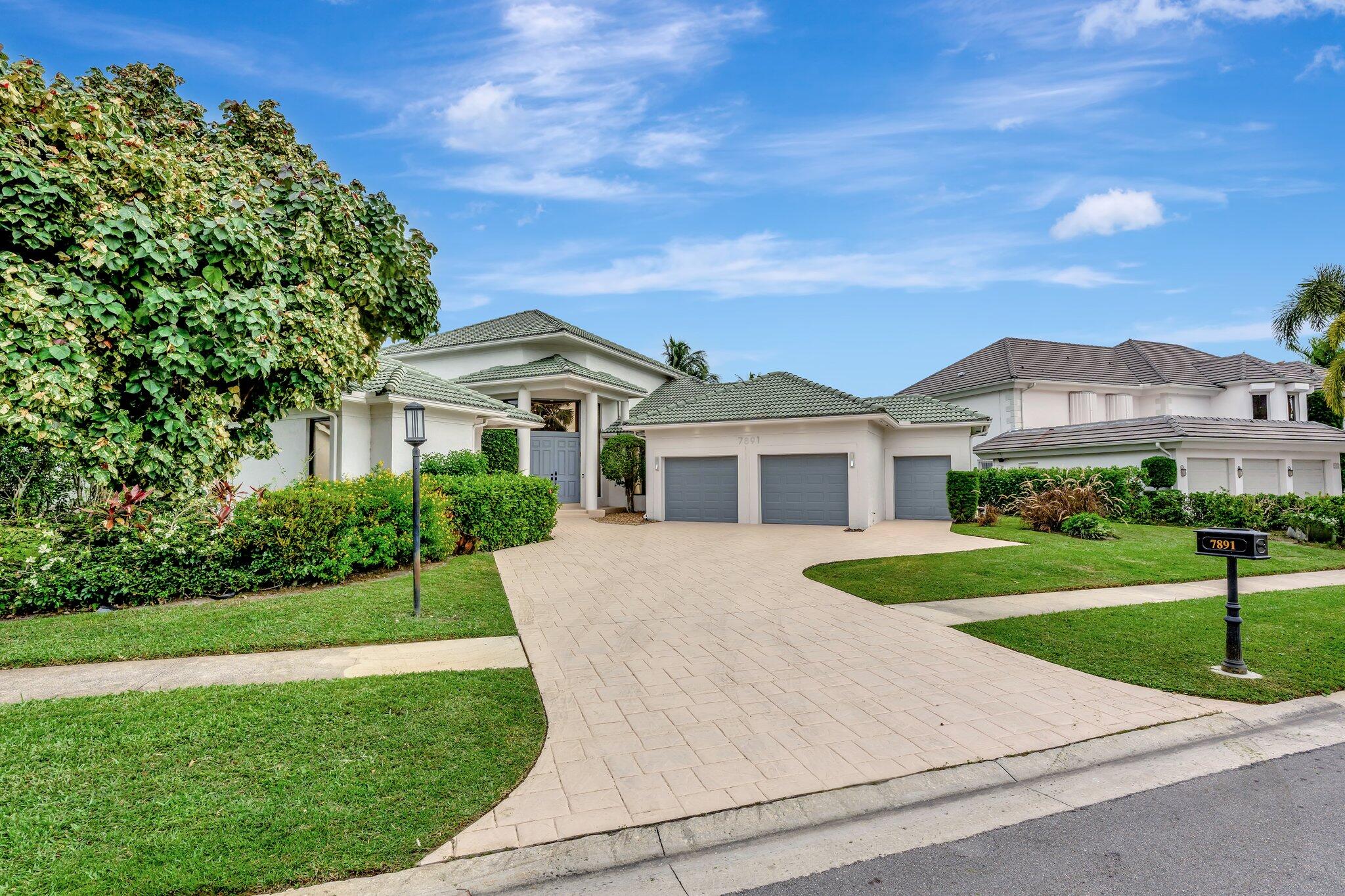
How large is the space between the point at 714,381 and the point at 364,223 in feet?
98.6

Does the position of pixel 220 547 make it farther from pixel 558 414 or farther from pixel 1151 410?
pixel 1151 410

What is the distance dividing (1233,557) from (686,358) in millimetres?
34555

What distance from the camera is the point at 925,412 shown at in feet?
63.3

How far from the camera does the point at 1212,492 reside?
53.8 feet

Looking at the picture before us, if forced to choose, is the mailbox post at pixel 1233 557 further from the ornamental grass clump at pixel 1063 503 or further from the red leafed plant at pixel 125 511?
the red leafed plant at pixel 125 511

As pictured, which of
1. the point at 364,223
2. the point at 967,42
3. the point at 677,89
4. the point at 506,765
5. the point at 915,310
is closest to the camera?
the point at 506,765

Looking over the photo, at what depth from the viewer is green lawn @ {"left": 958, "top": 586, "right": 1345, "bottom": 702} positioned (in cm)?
505

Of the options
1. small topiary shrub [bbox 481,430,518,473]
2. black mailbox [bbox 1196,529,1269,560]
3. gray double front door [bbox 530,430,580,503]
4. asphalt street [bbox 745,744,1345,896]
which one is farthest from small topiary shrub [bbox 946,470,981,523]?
asphalt street [bbox 745,744,1345,896]

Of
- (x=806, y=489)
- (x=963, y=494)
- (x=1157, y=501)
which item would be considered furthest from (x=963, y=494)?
(x=1157, y=501)

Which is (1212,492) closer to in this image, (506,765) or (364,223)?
(506,765)

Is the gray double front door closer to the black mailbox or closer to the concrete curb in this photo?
the black mailbox

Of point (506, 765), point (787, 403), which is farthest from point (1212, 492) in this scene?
point (506, 765)

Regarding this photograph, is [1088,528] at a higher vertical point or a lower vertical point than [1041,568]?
higher

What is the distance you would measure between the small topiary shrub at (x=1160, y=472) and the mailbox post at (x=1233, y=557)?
15.8 m
